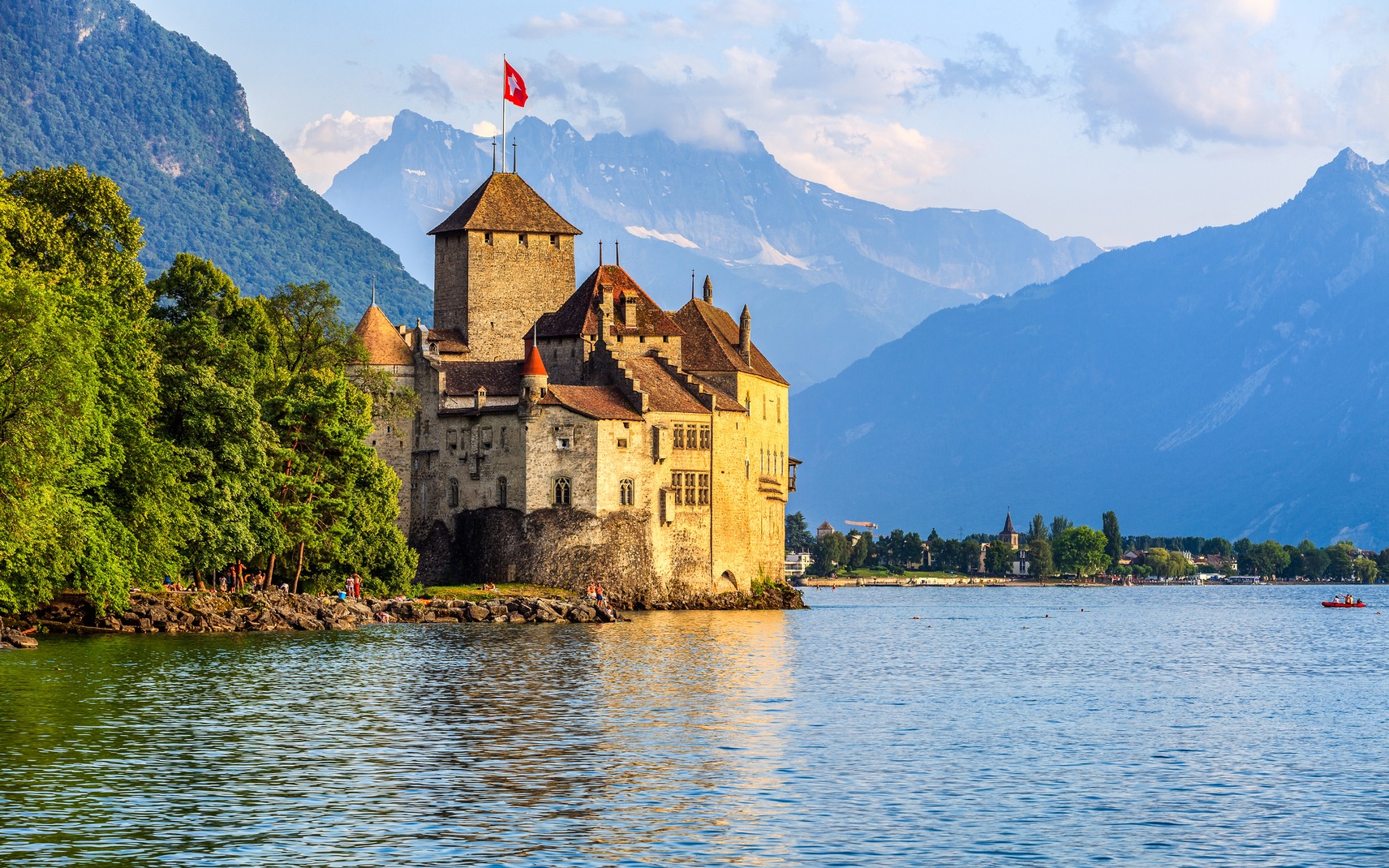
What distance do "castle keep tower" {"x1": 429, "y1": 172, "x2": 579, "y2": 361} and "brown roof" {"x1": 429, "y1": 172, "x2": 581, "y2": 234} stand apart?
0.18 feet

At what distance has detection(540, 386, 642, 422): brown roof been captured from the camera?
3903 inches

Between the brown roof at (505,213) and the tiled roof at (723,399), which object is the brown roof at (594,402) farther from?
the brown roof at (505,213)

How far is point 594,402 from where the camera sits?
100625 mm

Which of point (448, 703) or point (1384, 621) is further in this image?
point (1384, 621)

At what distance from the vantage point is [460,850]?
27.1 m

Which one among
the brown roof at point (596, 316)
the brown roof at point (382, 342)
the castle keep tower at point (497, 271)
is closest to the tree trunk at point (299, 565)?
the brown roof at point (382, 342)

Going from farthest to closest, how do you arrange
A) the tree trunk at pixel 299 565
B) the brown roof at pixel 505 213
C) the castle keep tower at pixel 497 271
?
the brown roof at pixel 505 213, the castle keep tower at pixel 497 271, the tree trunk at pixel 299 565

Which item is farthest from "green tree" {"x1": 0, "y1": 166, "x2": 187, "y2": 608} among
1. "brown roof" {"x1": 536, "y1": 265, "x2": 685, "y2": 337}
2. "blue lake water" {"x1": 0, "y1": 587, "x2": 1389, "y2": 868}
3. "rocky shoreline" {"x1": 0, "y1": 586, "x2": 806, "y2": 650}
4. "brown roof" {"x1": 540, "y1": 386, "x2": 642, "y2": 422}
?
"brown roof" {"x1": 536, "y1": 265, "x2": 685, "y2": 337}

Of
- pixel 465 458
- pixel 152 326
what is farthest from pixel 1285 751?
pixel 465 458

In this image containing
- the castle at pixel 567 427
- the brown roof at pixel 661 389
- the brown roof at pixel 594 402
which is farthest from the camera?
the brown roof at pixel 661 389

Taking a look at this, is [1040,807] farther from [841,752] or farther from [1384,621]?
[1384,621]

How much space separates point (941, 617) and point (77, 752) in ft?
343

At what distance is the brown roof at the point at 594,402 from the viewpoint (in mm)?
99125

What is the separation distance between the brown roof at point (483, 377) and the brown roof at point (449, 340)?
5.80 meters
